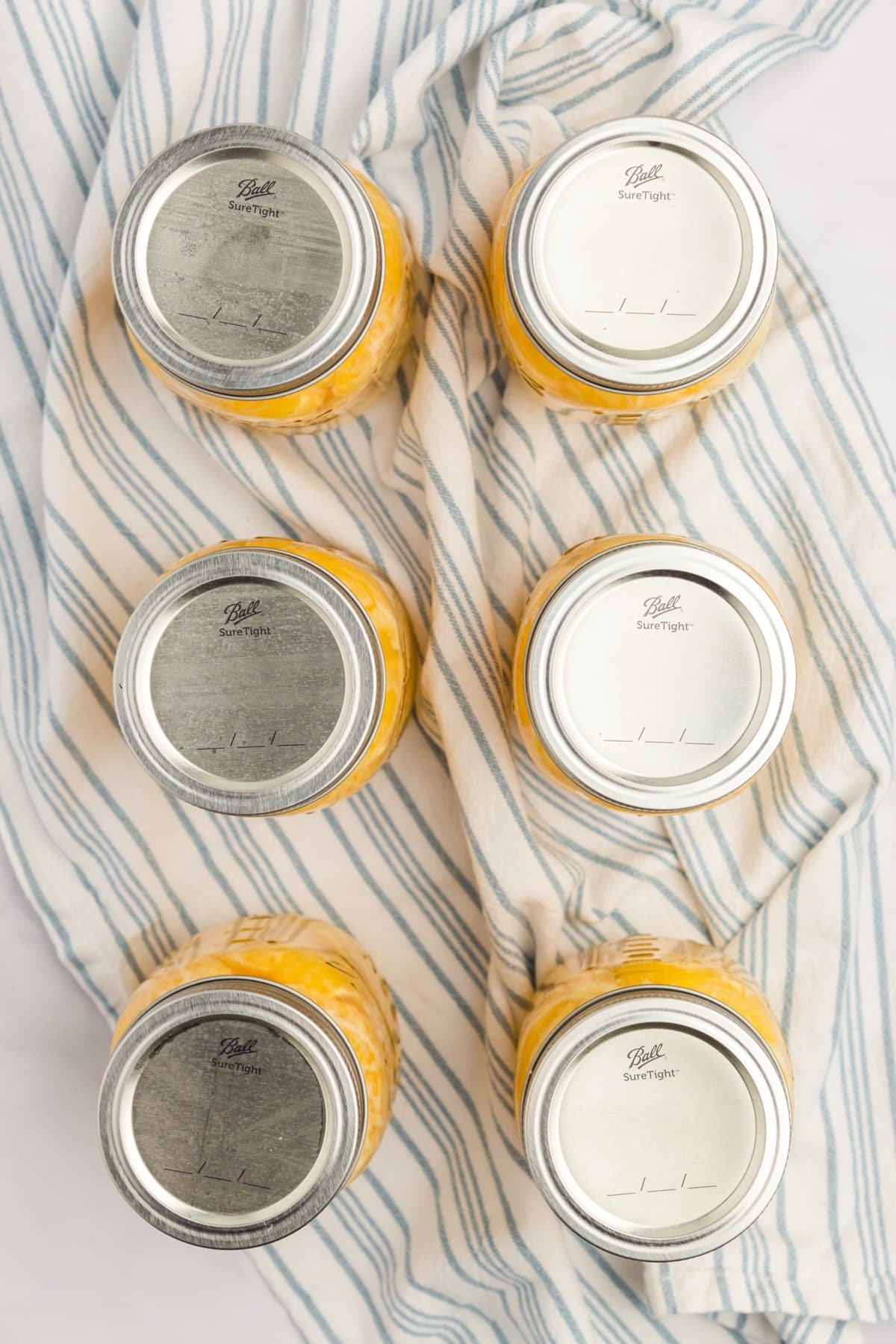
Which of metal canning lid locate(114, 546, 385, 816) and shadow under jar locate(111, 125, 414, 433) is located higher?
shadow under jar locate(111, 125, 414, 433)

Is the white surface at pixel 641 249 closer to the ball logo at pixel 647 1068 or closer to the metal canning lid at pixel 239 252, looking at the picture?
the metal canning lid at pixel 239 252

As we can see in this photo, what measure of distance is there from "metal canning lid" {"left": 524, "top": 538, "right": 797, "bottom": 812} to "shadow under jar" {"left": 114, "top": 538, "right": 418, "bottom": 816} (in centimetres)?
9

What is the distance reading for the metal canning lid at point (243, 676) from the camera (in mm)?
492

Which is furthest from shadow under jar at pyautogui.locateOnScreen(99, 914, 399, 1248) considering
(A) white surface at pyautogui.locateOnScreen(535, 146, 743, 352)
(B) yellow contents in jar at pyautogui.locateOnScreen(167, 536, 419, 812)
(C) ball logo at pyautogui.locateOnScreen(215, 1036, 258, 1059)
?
(A) white surface at pyautogui.locateOnScreen(535, 146, 743, 352)

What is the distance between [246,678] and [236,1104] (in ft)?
0.69

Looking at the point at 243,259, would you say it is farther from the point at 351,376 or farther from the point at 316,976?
the point at 316,976

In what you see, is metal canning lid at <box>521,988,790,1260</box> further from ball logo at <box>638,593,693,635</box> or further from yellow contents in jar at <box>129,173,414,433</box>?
yellow contents in jar at <box>129,173,414,433</box>

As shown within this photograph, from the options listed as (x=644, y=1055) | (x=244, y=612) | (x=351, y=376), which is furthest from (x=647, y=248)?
(x=644, y=1055)

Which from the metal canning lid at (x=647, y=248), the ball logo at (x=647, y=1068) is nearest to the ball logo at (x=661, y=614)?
the metal canning lid at (x=647, y=248)

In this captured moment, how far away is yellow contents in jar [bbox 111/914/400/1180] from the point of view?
508 mm

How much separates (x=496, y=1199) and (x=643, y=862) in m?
0.22

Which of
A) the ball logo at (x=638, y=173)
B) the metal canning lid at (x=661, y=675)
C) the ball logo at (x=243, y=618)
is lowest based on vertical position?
the metal canning lid at (x=661, y=675)

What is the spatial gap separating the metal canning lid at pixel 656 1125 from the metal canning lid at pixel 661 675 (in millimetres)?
108

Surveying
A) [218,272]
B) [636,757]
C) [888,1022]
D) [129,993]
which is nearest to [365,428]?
[218,272]
